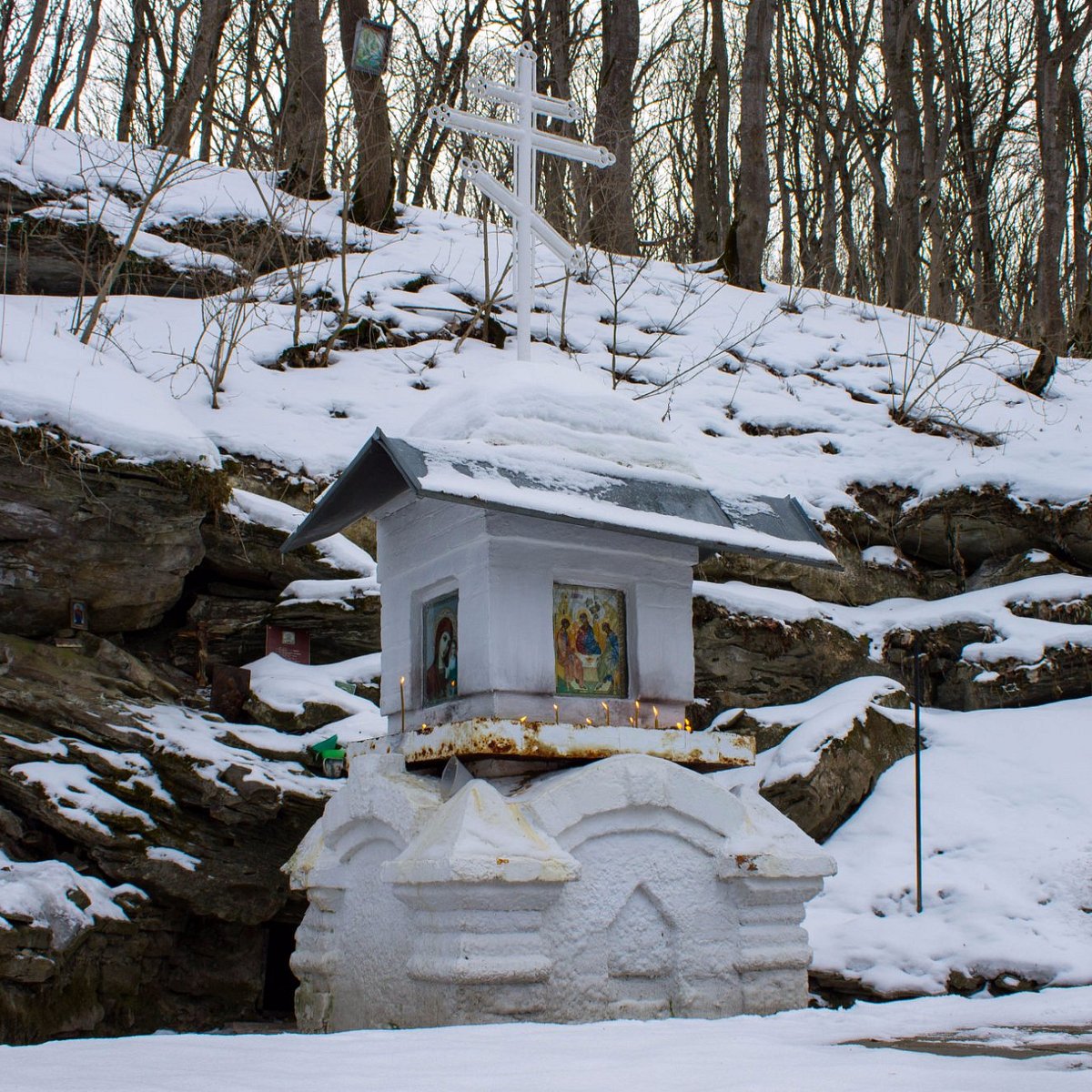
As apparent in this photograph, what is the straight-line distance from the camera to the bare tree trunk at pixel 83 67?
52.2ft

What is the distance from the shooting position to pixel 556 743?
16.4 ft

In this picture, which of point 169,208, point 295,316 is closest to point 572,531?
point 295,316

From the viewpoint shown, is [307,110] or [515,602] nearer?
[515,602]

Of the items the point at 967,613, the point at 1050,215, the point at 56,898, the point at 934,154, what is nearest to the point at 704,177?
the point at 934,154

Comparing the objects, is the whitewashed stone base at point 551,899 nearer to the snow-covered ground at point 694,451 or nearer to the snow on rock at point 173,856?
the snow-covered ground at point 694,451

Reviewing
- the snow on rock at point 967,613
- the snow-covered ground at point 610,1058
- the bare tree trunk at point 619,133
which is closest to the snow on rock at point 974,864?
the snow on rock at point 967,613

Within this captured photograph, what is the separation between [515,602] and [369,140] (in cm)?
996

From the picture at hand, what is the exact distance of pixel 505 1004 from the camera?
4.51 m

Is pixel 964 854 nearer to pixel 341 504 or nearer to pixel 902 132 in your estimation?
pixel 341 504

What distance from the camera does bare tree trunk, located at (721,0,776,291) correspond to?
48.8 ft

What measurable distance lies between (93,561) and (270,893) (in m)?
2.47

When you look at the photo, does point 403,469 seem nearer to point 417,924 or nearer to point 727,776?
point 417,924

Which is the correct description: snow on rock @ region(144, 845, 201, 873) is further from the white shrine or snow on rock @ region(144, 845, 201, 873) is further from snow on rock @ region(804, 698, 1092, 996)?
snow on rock @ region(804, 698, 1092, 996)

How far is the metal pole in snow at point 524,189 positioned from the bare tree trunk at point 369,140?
7067 millimetres
